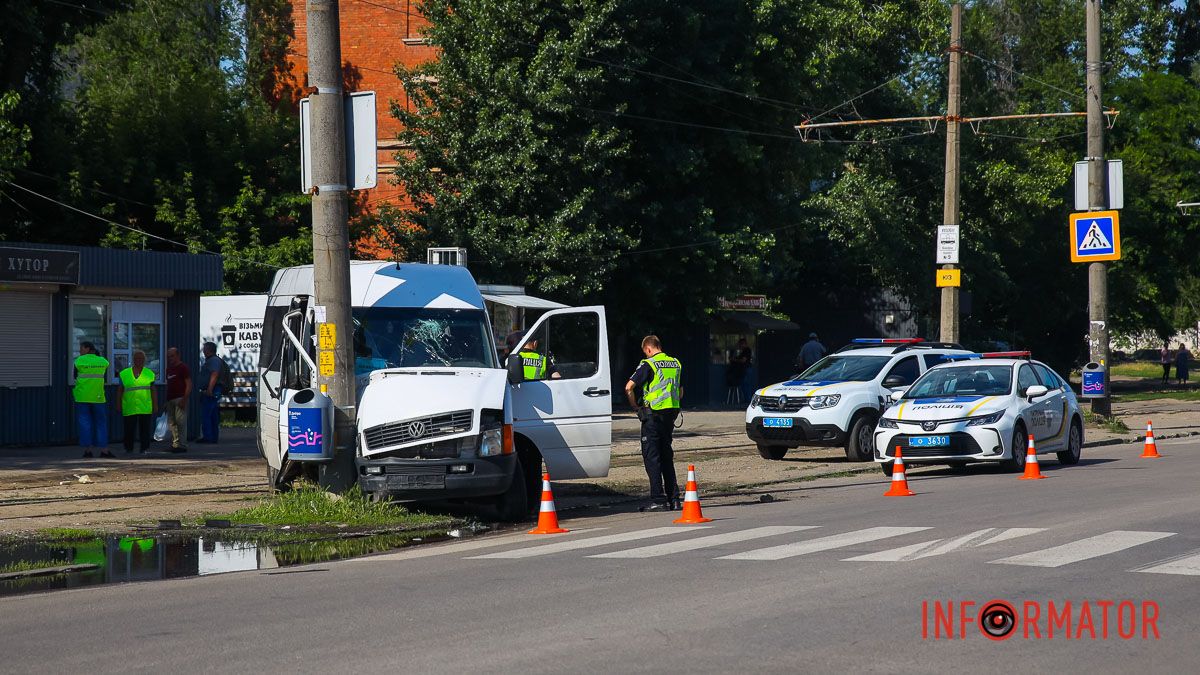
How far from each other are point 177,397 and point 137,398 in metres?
0.96

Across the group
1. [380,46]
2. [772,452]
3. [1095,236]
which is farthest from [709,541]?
[380,46]

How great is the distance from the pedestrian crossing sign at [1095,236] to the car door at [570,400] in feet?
56.0

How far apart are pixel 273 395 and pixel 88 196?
861 inches

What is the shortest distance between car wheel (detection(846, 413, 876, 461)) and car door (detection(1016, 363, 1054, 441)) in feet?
8.47

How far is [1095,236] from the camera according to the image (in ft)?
95.5

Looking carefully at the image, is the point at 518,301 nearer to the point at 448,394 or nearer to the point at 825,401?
the point at 825,401

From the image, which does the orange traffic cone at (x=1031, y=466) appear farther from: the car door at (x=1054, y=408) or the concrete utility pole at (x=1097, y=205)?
the concrete utility pole at (x=1097, y=205)

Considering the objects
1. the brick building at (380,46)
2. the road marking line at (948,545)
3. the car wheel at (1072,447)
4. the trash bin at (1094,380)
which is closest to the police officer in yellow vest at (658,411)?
the road marking line at (948,545)

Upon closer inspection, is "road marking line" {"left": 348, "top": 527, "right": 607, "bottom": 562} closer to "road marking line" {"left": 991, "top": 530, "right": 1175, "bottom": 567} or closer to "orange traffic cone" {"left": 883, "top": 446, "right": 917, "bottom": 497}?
"orange traffic cone" {"left": 883, "top": 446, "right": 917, "bottom": 497}

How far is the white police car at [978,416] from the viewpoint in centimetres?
1820

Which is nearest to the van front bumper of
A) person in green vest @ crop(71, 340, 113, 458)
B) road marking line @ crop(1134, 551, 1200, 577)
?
road marking line @ crop(1134, 551, 1200, 577)

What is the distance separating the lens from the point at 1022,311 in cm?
5050

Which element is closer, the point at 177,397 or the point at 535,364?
the point at 535,364

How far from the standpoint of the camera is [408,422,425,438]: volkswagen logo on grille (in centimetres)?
1366
